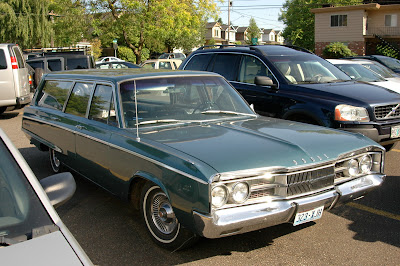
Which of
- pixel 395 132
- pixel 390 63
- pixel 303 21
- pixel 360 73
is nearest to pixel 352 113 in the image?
pixel 395 132

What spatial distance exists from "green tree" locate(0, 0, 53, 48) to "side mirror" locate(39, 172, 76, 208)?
41558 mm

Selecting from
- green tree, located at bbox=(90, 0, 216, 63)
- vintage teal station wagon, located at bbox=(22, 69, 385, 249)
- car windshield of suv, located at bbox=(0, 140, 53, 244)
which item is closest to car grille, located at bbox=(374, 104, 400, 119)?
vintage teal station wagon, located at bbox=(22, 69, 385, 249)

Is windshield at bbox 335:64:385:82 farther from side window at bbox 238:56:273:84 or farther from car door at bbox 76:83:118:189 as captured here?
car door at bbox 76:83:118:189

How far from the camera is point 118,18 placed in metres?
30.3

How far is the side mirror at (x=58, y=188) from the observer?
262 cm

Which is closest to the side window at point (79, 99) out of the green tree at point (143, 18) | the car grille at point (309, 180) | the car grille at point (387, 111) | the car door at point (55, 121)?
the car door at point (55, 121)

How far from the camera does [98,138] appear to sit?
16.3ft

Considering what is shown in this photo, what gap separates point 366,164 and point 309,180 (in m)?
0.95

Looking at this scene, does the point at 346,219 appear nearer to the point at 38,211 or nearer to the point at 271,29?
the point at 38,211

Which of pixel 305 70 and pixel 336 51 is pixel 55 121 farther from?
pixel 336 51

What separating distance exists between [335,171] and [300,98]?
116 inches

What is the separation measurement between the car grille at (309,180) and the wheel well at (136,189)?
139cm

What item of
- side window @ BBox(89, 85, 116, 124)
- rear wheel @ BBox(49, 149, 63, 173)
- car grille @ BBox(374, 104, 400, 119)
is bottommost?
A: rear wheel @ BBox(49, 149, 63, 173)

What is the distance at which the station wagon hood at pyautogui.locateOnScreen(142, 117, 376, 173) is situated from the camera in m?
3.77
